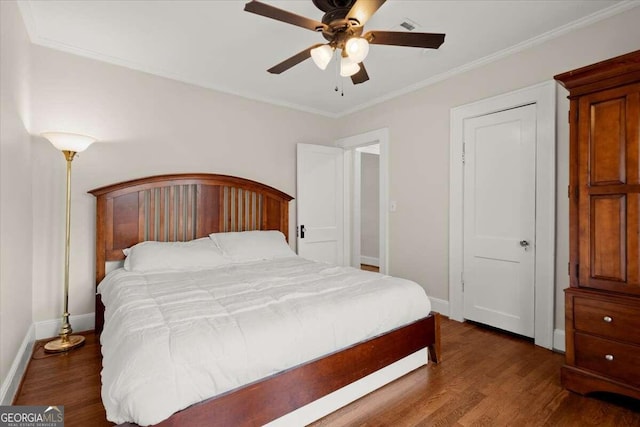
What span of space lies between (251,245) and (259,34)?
1.98 meters

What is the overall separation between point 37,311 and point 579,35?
16.6ft

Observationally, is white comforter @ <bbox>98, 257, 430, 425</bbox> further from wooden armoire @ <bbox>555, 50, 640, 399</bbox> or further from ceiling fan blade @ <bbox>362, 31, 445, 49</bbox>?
ceiling fan blade @ <bbox>362, 31, 445, 49</bbox>

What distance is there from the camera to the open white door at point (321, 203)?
431cm

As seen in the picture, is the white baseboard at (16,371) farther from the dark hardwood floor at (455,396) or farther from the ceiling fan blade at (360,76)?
the ceiling fan blade at (360,76)

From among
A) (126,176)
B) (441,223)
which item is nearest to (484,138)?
(441,223)

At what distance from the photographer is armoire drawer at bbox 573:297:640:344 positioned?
1.78 metres

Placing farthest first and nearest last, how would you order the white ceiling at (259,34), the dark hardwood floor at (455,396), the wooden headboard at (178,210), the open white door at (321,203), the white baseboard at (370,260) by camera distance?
1. the white baseboard at (370,260)
2. the open white door at (321,203)
3. the wooden headboard at (178,210)
4. the white ceiling at (259,34)
5. the dark hardwood floor at (455,396)

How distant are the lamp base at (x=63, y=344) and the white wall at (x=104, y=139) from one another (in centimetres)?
35

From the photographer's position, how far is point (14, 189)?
2.06 m

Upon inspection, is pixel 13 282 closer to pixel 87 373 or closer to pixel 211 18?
pixel 87 373

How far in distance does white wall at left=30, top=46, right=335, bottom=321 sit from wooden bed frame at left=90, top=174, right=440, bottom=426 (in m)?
0.18

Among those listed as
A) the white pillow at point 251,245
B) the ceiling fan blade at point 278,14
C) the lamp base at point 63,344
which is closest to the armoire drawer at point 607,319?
the ceiling fan blade at point 278,14

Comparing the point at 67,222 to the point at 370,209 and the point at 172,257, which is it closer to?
the point at 172,257

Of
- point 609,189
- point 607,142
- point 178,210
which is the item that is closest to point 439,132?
point 607,142
